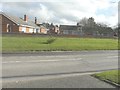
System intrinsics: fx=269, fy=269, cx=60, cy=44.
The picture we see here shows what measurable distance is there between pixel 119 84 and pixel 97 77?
60.0 inches

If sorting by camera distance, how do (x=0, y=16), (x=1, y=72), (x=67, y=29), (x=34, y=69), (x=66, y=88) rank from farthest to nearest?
(x=67, y=29)
(x=0, y=16)
(x=34, y=69)
(x=1, y=72)
(x=66, y=88)

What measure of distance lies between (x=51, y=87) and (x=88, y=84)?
1.33 m

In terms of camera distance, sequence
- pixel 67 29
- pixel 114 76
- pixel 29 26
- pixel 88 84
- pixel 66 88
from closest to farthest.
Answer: pixel 66 88 → pixel 88 84 → pixel 114 76 → pixel 29 26 → pixel 67 29

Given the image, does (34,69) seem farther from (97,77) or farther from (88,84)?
(88,84)

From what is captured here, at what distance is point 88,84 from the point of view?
29.0ft

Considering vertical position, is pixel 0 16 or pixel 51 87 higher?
pixel 0 16

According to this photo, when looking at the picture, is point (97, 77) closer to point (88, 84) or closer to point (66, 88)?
point (88, 84)

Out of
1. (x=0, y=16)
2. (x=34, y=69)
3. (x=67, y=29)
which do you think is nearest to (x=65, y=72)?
(x=34, y=69)

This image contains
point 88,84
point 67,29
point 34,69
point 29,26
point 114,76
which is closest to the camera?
point 88,84

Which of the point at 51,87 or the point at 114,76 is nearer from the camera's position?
the point at 51,87

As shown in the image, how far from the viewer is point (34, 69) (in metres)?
13.5

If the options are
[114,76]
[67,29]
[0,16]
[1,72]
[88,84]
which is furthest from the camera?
[67,29]

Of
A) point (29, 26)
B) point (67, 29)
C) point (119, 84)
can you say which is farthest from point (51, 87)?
point (67, 29)

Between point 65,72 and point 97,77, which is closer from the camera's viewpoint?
point 97,77
